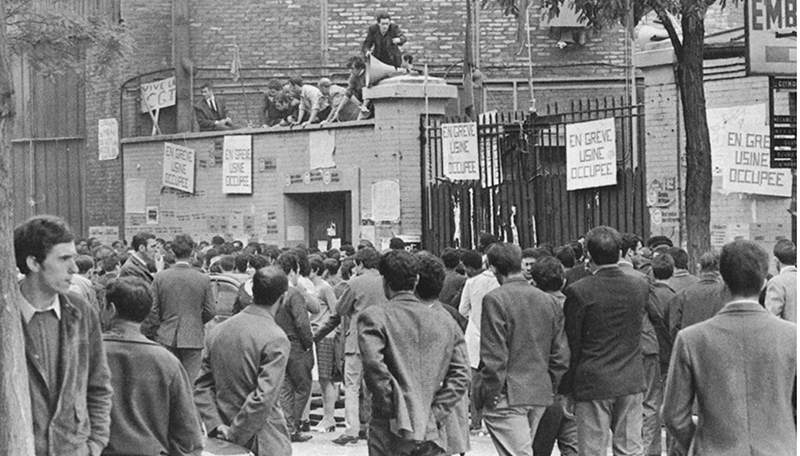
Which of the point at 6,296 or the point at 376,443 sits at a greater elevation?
the point at 6,296

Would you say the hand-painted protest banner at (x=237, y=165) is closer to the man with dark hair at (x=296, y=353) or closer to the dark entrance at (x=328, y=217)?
the dark entrance at (x=328, y=217)

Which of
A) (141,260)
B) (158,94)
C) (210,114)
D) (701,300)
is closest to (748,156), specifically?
(701,300)

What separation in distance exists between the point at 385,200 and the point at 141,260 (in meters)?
8.46

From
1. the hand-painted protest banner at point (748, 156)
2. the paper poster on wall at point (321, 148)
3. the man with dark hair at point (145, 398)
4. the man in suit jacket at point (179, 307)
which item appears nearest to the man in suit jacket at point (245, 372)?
the man with dark hair at point (145, 398)

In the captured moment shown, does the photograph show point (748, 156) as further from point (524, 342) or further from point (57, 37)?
point (57, 37)

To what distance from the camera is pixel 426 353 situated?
7.96 metres

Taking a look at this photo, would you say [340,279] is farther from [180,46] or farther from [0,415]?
[180,46]

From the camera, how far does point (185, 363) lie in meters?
13.3

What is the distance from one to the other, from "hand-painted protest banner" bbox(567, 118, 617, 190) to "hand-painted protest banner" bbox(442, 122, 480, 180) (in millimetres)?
1642

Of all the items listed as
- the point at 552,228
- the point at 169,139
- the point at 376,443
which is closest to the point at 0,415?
the point at 376,443

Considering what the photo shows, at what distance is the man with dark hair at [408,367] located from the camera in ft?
25.7

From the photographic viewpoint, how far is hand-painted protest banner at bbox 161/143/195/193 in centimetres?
2556

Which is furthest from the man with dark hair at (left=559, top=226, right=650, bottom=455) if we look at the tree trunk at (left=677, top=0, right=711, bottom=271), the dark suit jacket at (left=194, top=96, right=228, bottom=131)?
the dark suit jacket at (left=194, top=96, right=228, bottom=131)

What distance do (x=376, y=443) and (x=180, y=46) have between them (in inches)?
807
